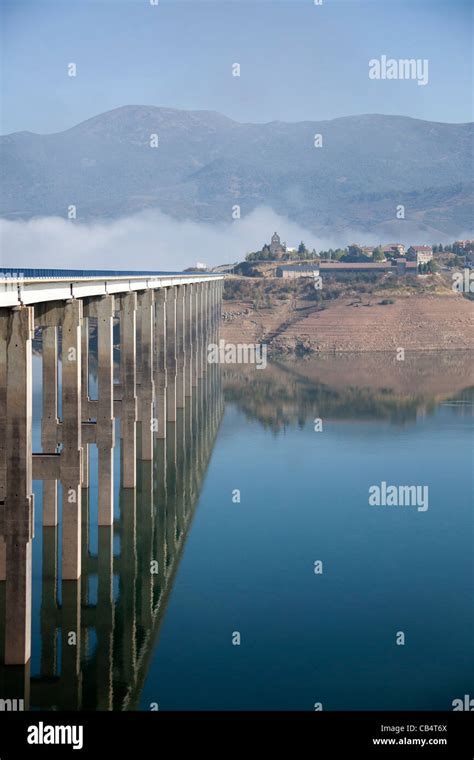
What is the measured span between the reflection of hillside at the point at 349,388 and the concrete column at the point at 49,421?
2690cm

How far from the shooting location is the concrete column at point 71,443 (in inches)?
963

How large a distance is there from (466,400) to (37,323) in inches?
1789

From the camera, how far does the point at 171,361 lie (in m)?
55.8

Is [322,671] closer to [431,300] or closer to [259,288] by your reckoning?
[431,300]

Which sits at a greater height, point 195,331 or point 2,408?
point 195,331

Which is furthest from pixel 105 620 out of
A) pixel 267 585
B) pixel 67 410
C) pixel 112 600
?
pixel 67 410

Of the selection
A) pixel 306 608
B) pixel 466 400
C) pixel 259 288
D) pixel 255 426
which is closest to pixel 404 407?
pixel 466 400

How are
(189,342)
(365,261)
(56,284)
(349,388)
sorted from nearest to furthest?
(56,284)
(189,342)
(349,388)
(365,261)

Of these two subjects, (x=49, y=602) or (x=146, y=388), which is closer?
(x=49, y=602)

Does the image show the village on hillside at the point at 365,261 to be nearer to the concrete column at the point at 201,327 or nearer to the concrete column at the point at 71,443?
the concrete column at the point at 201,327

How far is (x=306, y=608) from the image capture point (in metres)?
25.4

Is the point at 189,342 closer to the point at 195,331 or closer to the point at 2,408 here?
the point at 195,331

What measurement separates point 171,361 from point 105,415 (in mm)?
25190

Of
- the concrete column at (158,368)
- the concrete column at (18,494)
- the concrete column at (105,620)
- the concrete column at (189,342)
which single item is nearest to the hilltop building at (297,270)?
the concrete column at (189,342)
